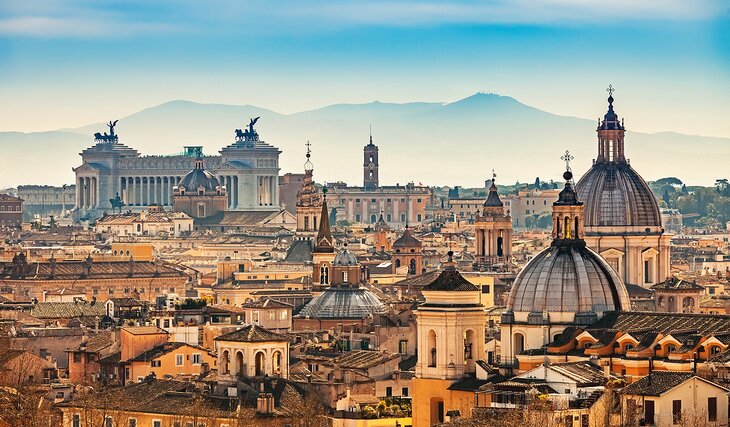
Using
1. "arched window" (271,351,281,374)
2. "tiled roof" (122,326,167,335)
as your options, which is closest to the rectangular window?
"arched window" (271,351,281,374)

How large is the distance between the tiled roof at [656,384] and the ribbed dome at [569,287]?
8.96 m

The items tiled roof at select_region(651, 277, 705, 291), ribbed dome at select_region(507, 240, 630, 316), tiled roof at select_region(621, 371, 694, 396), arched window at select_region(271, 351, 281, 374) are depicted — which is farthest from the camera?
tiled roof at select_region(651, 277, 705, 291)

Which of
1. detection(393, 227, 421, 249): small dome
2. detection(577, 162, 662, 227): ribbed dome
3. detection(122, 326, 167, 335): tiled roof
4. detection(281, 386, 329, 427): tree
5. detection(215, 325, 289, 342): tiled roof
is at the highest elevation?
detection(577, 162, 662, 227): ribbed dome

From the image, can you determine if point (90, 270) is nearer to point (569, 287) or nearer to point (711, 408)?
point (569, 287)

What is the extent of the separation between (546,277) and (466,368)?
2812 mm

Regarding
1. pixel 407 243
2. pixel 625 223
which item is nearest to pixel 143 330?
pixel 625 223

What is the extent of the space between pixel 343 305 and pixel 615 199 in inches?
561

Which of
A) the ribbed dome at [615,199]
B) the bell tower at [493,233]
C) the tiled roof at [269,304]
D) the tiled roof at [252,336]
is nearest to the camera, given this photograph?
the tiled roof at [252,336]

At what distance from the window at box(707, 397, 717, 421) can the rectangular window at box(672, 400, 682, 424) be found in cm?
59

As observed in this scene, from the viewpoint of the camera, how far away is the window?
58.3m

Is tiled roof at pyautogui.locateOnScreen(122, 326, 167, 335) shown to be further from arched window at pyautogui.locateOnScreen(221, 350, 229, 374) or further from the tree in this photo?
the tree

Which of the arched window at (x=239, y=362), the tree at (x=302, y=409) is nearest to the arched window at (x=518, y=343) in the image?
the tree at (x=302, y=409)

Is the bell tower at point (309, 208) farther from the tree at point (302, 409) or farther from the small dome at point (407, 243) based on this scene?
the tree at point (302, 409)

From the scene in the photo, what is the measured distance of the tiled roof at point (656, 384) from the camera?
5822 cm
